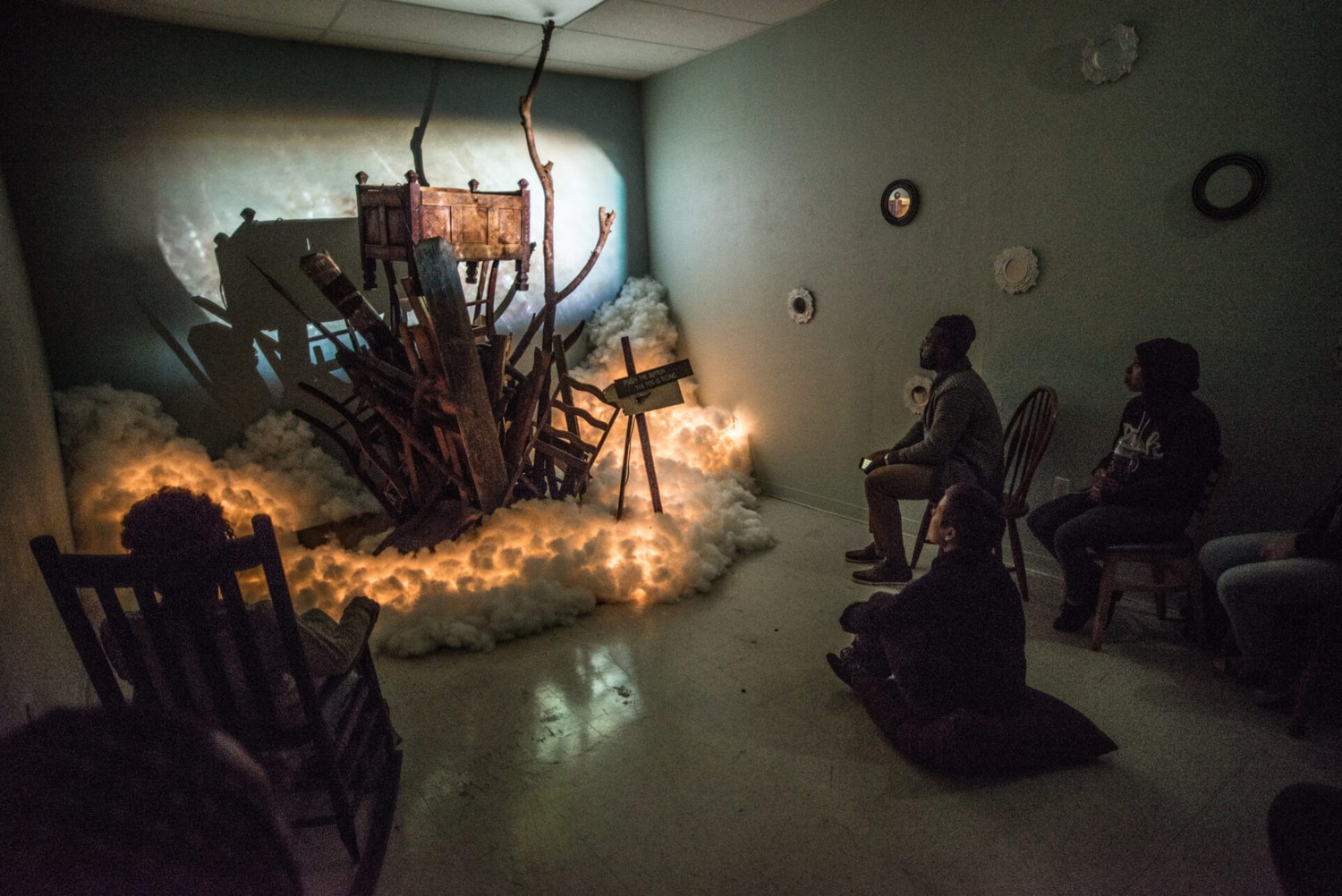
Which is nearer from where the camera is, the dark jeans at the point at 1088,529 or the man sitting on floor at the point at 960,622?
the man sitting on floor at the point at 960,622

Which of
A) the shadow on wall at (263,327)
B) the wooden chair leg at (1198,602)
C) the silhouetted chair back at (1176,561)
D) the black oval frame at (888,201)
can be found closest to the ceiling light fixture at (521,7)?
the shadow on wall at (263,327)

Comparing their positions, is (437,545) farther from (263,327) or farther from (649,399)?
(263,327)

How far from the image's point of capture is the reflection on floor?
6.13ft

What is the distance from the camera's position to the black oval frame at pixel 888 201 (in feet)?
12.7

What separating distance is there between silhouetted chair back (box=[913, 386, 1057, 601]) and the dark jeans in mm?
136

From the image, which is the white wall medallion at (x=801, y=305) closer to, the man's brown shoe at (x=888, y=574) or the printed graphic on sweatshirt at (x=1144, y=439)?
the man's brown shoe at (x=888, y=574)

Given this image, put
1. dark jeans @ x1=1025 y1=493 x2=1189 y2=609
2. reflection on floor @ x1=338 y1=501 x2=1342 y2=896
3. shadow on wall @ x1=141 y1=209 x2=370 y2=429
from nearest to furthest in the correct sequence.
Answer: reflection on floor @ x1=338 y1=501 x2=1342 y2=896 < dark jeans @ x1=1025 y1=493 x2=1189 y2=609 < shadow on wall @ x1=141 y1=209 x2=370 y2=429

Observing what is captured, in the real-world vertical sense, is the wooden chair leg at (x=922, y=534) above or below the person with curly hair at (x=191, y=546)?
below

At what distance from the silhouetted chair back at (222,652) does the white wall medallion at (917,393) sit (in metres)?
3.29

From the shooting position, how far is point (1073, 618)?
9.95 ft

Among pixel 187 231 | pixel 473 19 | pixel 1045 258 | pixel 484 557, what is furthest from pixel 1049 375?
pixel 187 231

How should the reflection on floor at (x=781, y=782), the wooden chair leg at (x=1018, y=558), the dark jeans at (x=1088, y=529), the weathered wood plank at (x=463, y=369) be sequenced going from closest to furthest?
the reflection on floor at (x=781, y=782), the dark jeans at (x=1088, y=529), the weathered wood plank at (x=463, y=369), the wooden chair leg at (x=1018, y=558)

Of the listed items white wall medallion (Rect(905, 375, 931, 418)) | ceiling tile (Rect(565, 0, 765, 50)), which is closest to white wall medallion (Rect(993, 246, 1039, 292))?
white wall medallion (Rect(905, 375, 931, 418))

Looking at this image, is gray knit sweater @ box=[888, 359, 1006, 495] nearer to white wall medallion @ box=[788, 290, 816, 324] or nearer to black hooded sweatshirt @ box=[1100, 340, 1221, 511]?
black hooded sweatshirt @ box=[1100, 340, 1221, 511]
